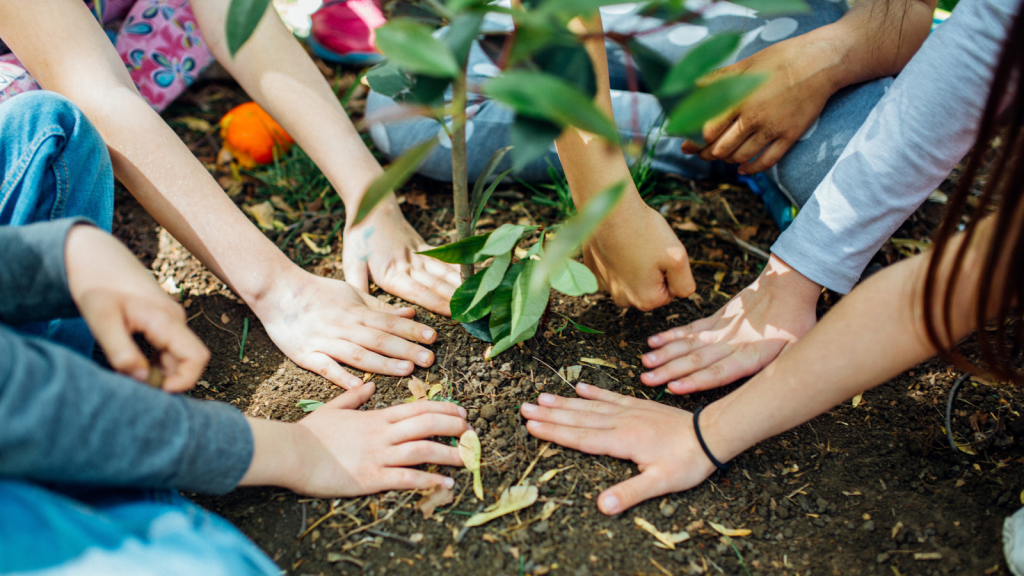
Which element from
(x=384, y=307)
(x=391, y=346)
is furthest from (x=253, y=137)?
(x=391, y=346)

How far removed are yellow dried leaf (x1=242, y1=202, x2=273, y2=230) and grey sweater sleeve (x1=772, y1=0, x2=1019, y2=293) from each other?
1273 millimetres

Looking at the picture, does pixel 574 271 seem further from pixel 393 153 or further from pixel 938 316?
pixel 393 153

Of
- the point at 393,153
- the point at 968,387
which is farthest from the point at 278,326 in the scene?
the point at 968,387

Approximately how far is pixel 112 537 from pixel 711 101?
2.72 feet

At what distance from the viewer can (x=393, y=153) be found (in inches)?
65.1

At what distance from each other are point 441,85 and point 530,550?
69 cm

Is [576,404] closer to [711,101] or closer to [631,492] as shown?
[631,492]

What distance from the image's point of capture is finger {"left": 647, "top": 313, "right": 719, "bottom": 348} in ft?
3.91

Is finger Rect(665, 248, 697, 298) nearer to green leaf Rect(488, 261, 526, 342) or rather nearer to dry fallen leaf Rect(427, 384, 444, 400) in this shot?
green leaf Rect(488, 261, 526, 342)

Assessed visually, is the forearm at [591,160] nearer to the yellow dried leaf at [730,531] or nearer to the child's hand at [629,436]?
the child's hand at [629,436]

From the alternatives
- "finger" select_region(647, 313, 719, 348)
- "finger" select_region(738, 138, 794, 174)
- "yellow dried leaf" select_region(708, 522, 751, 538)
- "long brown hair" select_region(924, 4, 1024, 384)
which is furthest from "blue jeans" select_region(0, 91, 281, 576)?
"finger" select_region(738, 138, 794, 174)

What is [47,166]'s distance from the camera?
0.97 metres

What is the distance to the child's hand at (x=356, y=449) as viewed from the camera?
2.91 ft

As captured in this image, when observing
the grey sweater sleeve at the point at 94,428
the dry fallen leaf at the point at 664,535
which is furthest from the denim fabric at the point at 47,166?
the dry fallen leaf at the point at 664,535
